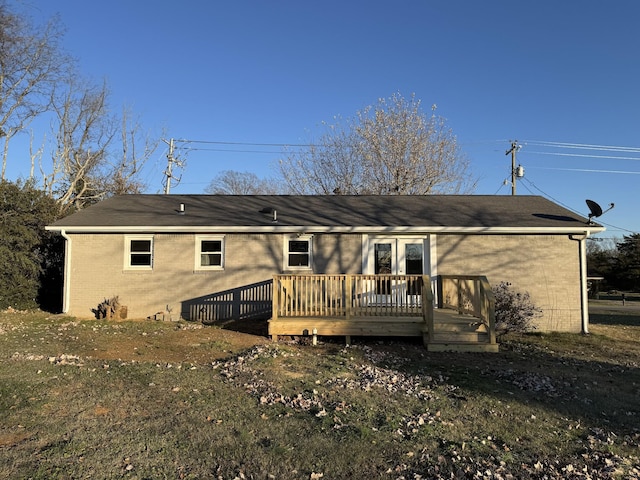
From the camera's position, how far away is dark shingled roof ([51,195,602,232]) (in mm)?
12047

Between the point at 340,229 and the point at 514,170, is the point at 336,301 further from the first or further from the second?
→ the point at 514,170

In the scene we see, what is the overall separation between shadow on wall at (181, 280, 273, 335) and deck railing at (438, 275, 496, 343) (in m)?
4.77

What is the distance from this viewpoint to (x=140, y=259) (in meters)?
12.3

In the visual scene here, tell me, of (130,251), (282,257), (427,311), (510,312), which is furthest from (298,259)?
(510,312)

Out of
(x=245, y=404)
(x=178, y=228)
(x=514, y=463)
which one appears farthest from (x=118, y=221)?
(x=514, y=463)

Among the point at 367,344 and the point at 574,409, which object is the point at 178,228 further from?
Answer: the point at 574,409

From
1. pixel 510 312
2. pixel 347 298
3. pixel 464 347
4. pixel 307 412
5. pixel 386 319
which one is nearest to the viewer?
pixel 307 412

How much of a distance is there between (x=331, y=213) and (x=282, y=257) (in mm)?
2166

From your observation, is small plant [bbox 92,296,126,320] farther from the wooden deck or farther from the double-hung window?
the wooden deck

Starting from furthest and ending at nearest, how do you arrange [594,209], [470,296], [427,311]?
[594,209] < [470,296] < [427,311]

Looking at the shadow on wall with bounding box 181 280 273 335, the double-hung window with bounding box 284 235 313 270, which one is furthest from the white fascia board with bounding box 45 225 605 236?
the shadow on wall with bounding box 181 280 273 335

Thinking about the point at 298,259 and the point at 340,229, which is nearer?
the point at 340,229

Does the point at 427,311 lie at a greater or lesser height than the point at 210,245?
lesser

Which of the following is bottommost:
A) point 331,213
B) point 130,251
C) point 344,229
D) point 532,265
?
point 532,265
